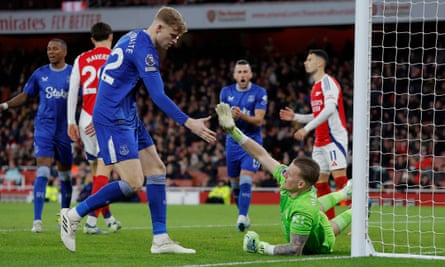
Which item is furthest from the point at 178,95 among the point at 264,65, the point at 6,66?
the point at 6,66

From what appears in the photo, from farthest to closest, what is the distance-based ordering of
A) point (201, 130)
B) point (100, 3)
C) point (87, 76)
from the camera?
1. point (100, 3)
2. point (87, 76)
3. point (201, 130)

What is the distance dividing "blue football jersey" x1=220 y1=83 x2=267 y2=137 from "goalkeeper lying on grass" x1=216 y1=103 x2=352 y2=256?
3.87m

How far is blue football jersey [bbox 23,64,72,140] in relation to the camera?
35.1 feet

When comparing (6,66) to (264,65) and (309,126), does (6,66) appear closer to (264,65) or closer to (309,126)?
(264,65)

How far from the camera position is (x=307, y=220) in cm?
703

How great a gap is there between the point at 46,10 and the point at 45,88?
68.1 ft

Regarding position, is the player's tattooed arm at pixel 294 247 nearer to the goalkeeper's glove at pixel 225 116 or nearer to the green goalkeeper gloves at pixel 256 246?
the green goalkeeper gloves at pixel 256 246

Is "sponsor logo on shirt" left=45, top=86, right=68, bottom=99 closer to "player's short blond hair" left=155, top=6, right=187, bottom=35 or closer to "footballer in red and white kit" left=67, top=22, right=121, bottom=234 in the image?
"footballer in red and white kit" left=67, top=22, right=121, bottom=234

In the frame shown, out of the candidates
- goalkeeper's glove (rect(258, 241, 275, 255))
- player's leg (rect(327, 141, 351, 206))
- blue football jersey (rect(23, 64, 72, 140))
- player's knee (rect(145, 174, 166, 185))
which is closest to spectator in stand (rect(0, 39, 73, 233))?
blue football jersey (rect(23, 64, 72, 140))

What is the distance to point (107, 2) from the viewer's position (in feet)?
101

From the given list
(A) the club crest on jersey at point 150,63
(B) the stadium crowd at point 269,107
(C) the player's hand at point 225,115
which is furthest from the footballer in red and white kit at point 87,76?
(B) the stadium crowd at point 269,107

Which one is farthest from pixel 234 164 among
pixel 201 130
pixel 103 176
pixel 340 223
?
pixel 201 130

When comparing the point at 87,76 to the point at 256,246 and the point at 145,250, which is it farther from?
the point at 256,246

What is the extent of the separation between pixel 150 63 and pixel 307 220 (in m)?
1.78
